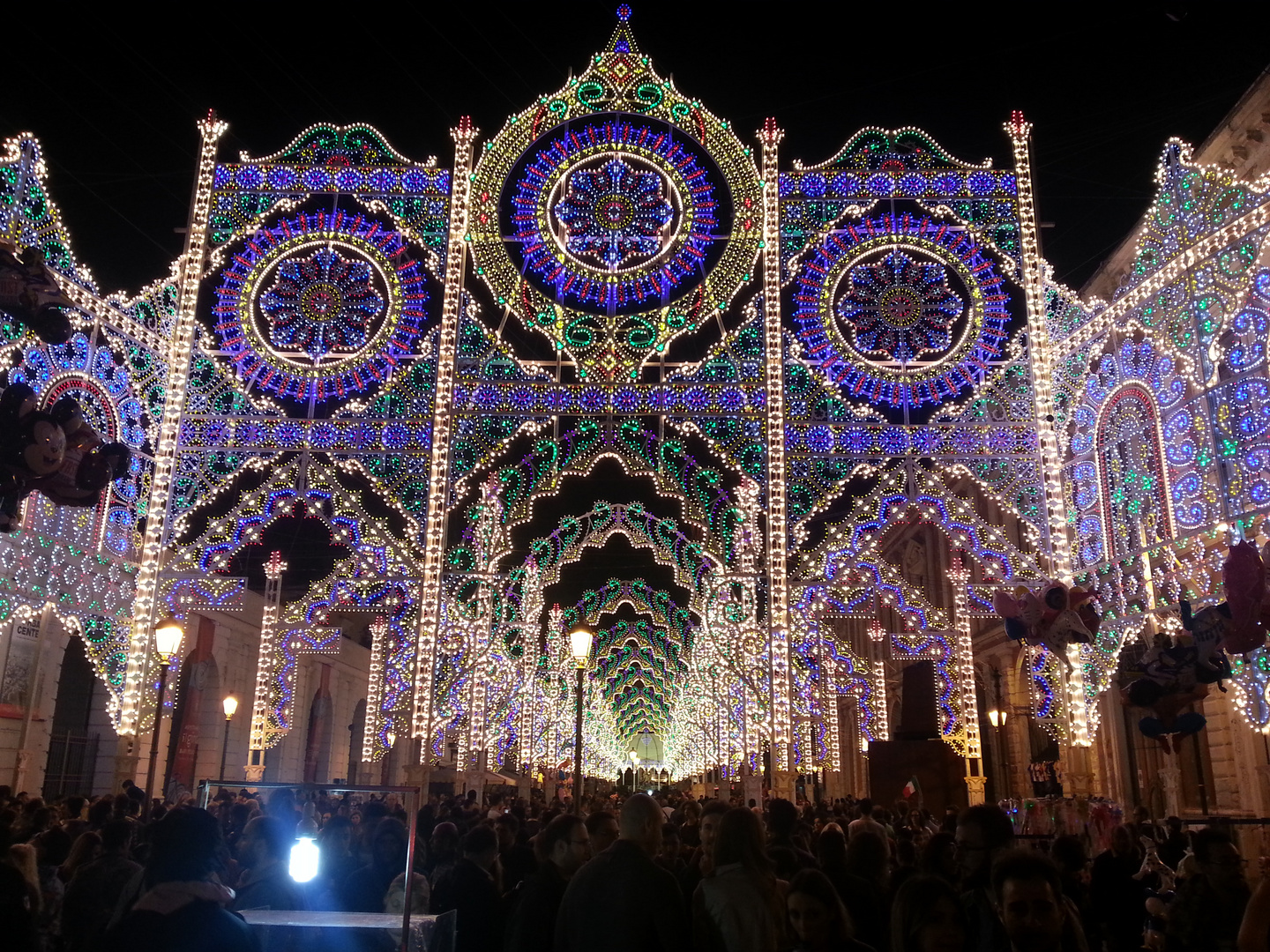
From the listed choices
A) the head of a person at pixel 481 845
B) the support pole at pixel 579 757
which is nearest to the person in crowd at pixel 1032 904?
the head of a person at pixel 481 845

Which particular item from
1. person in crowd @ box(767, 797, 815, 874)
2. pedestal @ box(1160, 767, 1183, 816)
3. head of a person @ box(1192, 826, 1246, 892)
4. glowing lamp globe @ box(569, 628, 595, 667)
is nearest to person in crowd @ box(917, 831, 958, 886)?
person in crowd @ box(767, 797, 815, 874)

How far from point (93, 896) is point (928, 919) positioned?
549 centimetres

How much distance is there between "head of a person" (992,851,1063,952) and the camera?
4.33 m

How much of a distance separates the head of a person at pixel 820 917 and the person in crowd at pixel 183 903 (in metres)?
2.25

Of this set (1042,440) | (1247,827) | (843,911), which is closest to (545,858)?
(843,911)

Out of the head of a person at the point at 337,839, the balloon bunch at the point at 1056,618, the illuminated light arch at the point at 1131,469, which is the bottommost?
the head of a person at the point at 337,839

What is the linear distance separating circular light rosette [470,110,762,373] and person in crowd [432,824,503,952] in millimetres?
16138

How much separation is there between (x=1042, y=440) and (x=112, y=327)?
17832 millimetres

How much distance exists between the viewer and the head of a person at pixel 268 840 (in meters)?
7.11

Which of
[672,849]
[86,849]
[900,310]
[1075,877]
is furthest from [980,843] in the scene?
[900,310]

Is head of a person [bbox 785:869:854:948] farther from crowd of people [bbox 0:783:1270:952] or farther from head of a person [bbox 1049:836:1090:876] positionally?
head of a person [bbox 1049:836:1090:876]

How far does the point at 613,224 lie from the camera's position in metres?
22.9

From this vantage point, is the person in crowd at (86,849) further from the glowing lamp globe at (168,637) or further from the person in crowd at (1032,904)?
the glowing lamp globe at (168,637)

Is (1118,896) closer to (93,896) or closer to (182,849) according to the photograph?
(182,849)
